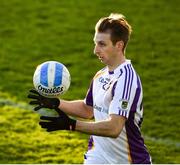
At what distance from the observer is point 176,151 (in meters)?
9.91

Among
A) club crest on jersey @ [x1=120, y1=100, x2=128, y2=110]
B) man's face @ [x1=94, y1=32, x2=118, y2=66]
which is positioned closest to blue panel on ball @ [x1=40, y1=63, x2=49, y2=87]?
man's face @ [x1=94, y1=32, x2=118, y2=66]

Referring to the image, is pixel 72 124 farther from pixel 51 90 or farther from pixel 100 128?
pixel 51 90

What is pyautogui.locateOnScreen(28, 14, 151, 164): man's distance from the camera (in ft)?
21.0

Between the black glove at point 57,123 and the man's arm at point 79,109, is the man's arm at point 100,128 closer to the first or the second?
the black glove at point 57,123

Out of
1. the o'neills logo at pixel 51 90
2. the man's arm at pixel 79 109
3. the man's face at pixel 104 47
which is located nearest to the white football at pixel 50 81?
the o'neills logo at pixel 51 90

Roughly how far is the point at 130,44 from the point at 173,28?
5.08ft

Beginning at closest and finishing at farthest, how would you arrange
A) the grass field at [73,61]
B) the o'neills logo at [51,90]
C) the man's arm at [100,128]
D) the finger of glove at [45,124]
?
1. the finger of glove at [45,124]
2. the man's arm at [100,128]
3. the o'neills logo at [51,90]
4. the grass field at [73,61]

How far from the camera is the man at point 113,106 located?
21.0 ft

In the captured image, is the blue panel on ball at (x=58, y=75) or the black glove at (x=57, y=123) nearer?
the black glove at (x=57, y=123)

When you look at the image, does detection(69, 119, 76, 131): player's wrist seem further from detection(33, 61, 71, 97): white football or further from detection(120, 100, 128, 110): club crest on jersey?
detection(33, 61, 71, 97): white football

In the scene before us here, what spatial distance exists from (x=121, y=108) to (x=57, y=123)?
0.69 meters

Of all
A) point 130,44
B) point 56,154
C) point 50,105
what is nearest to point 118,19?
point 50,105

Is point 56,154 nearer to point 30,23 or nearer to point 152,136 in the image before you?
point 152,136

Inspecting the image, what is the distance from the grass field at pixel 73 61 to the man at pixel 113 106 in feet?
8.57
